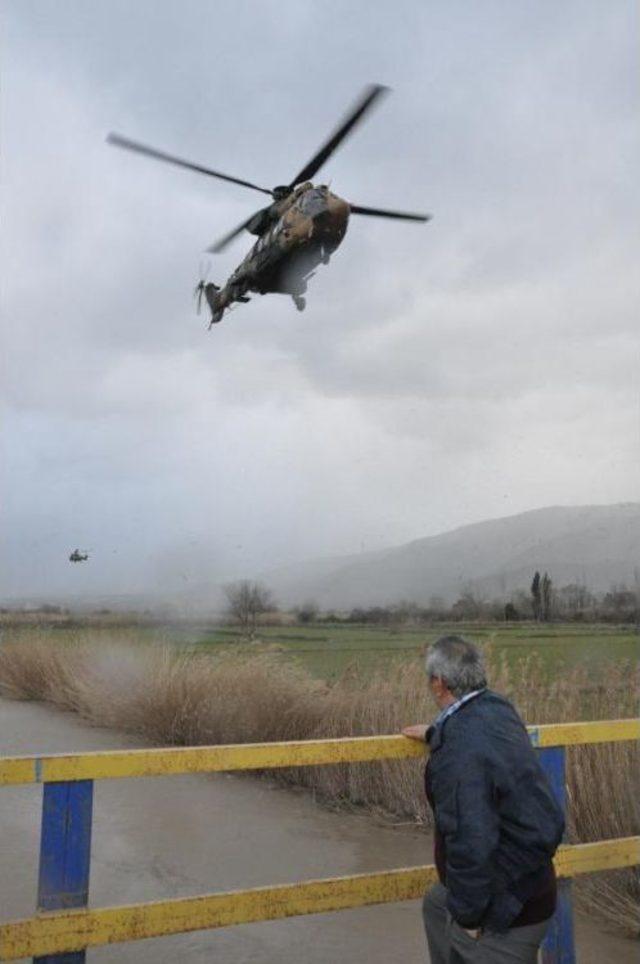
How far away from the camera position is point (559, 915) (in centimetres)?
381

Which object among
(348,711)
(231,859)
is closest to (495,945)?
(231,859)

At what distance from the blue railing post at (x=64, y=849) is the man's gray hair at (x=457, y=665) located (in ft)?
4.20

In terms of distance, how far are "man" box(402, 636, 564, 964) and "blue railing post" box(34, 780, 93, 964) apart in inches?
47.3

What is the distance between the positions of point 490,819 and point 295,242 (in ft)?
40.4

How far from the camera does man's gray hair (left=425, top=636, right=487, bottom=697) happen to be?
3.01 m

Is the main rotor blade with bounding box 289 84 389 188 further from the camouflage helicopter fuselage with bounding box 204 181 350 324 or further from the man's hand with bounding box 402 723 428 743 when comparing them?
the man's hand with bounding box 402 723 428 743

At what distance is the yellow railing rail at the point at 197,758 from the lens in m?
2.89

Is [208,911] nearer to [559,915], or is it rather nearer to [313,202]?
[559,915]

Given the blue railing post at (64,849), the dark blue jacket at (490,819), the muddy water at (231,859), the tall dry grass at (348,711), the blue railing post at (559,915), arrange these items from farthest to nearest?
the tall dry grass at (348,711) → the muddy water at (231,859) → the blue railing post at (559,915) → the blue railing post at (64,849) → the dark blue jacket at (490,819)

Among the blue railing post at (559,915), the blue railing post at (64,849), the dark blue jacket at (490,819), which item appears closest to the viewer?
the dark blue jacket at (490,819)

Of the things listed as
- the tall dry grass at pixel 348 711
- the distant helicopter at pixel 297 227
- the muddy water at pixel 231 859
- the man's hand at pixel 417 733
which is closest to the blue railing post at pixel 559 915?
the man's hand at pixel 417 733

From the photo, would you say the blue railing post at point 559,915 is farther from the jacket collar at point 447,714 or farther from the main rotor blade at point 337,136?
the main rotor blade at point 337,136

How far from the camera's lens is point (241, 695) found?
1239cm

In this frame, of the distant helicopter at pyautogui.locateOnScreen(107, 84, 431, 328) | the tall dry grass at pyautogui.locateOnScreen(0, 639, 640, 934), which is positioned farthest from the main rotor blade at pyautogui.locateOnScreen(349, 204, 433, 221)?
the tall dry grass at pyautogui.locateOnScreen(0, 639, 640, 934)
